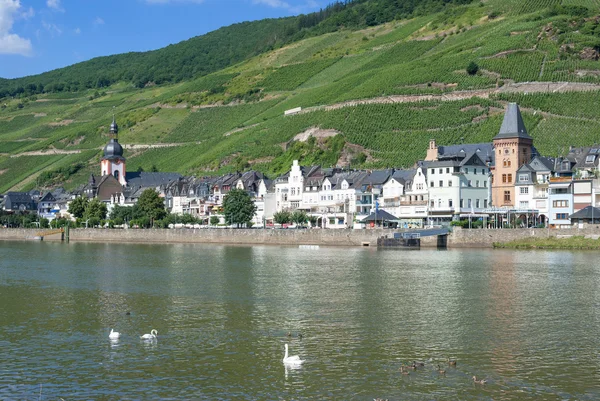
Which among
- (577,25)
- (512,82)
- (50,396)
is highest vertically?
(577,25)

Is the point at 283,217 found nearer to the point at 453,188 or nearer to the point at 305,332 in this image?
the point at 453,188

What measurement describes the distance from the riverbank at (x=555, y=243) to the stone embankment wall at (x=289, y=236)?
0.58 meters

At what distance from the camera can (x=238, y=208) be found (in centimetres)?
12188

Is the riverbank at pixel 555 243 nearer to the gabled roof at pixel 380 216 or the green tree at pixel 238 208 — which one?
the gabled roof at pixel 380 216

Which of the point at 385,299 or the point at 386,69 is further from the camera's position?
the point at 386,69

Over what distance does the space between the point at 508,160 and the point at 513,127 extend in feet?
16.6

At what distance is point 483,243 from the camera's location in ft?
299

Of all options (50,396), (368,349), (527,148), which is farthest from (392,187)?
(50,396)

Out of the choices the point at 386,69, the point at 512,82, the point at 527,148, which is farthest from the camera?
the point at 386,69

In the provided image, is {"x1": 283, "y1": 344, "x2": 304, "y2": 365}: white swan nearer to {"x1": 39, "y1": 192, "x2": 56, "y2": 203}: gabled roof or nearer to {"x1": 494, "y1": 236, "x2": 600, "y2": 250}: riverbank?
{"x1": 494, "y1": 236, "x2": 600, "y2": 250}: riverbank

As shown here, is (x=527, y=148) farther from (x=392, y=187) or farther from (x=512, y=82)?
(x=512, y=82)

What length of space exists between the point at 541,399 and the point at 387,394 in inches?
182

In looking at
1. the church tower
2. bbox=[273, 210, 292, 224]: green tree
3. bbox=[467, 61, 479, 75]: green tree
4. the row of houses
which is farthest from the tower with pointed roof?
the church tower

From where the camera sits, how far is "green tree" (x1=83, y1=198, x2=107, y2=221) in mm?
146750
